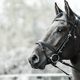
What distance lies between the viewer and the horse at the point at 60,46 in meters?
3.81

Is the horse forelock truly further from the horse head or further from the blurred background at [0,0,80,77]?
the blurred background at [0,0,80,77]

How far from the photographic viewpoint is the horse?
381cm

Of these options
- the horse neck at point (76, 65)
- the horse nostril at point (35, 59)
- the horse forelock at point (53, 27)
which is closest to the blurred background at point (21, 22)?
the horse forelock at point (53, 27)

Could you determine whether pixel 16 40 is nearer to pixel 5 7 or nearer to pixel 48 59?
pixel 5 7

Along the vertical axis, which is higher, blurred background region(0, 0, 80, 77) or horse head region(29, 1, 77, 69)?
horse head region(29, 1, 77, 69)

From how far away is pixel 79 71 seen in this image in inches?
152

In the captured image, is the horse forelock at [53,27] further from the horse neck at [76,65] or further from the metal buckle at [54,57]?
the horse neck at [76,65]

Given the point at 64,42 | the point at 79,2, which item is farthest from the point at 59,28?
the point at 79,2

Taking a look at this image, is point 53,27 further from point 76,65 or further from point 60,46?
point 76,65

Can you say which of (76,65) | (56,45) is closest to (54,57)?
(56,45)

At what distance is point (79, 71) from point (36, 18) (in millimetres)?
14418

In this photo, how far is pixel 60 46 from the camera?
3859 millimetres

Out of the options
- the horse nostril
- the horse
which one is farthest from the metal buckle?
the horse nostril

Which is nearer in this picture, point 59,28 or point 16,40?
point 59,28
